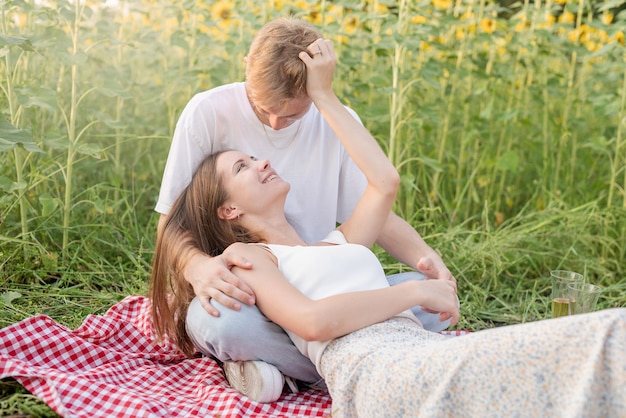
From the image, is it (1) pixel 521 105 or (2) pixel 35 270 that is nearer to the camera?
(2) pixel 35 270

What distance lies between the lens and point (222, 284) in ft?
6.73

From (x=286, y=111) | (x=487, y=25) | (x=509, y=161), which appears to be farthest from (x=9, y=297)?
(x=487, y=25)

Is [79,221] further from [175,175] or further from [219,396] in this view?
[219,396]

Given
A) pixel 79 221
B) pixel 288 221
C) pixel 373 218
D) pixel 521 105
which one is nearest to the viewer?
pixel 373 218

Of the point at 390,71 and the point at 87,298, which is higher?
the point at 390,71

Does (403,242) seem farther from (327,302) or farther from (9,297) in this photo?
(9,297)

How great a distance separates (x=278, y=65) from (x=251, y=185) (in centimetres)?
33

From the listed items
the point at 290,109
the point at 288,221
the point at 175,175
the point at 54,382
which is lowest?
the point at 54,382

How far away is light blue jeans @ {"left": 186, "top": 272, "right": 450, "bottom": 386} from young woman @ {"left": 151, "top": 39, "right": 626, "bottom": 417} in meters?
0.06

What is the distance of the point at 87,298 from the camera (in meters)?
2.88

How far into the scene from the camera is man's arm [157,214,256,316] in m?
2.05

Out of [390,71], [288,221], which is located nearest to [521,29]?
[390,71]

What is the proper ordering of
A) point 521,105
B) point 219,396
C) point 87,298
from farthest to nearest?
point 521,105 → point 87,298 → point 219,396

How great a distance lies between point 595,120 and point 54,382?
343cm
